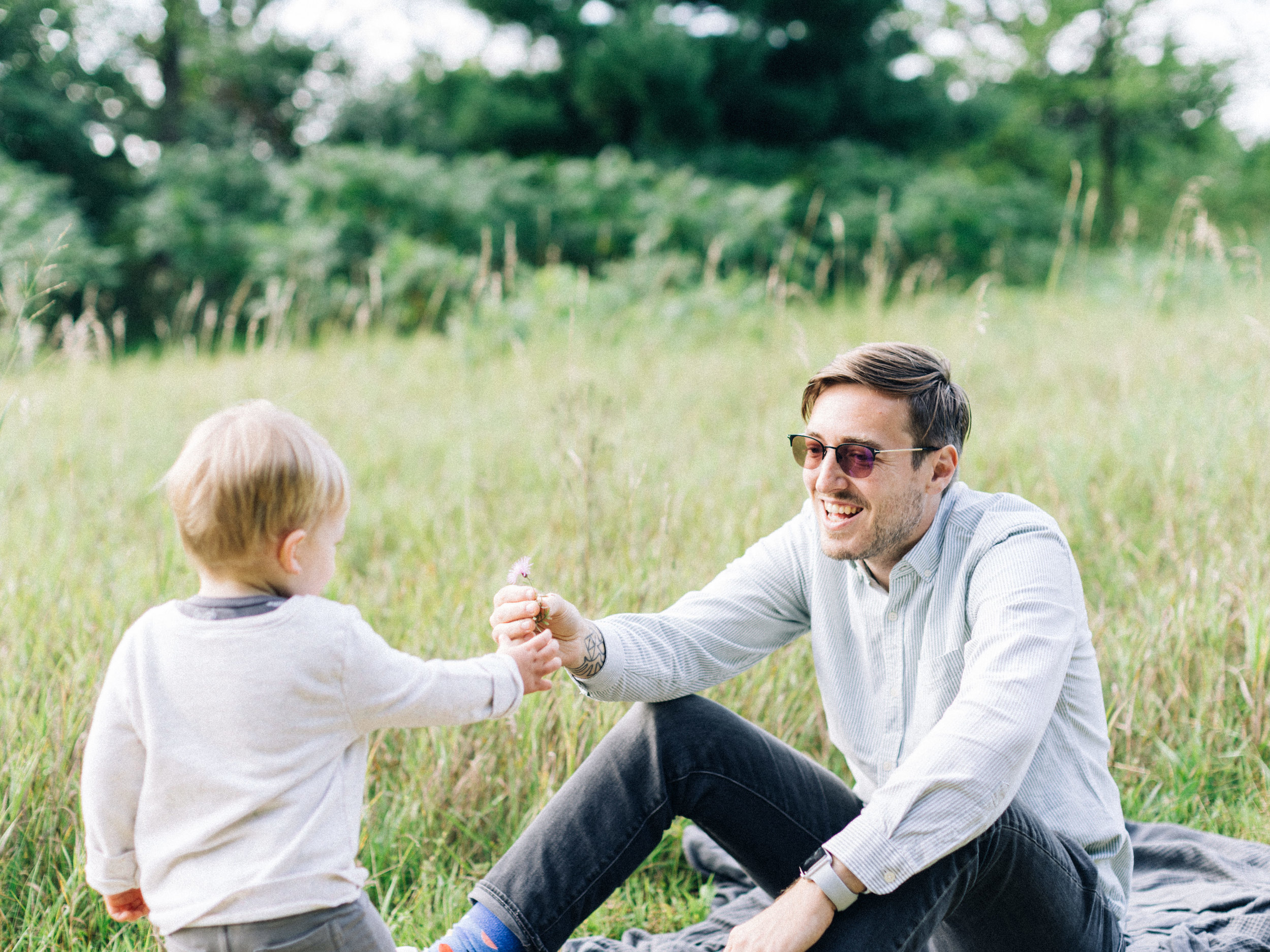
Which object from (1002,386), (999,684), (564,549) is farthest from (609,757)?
(1002,386)

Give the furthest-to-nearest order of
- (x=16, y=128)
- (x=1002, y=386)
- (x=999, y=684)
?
(x=16, y=128)
(x=1002, y=386)
(x=999, y=684)

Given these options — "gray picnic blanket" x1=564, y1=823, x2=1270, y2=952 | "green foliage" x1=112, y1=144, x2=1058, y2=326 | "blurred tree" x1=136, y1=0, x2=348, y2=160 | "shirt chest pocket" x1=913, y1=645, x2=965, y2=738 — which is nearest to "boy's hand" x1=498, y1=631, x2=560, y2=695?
"shirt chest pocket" x1=913, y1=645, x2=965, y2=738

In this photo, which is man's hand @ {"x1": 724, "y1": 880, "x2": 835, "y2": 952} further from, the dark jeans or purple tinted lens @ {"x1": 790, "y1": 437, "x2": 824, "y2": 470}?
purple tinted lens @ {"x1": 790, "y1": 437, "x2": 824, "y2": 470}

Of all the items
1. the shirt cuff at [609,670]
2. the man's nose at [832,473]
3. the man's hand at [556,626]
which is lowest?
the shirt cuff at [609,670]

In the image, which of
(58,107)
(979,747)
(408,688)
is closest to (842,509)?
(979,747)

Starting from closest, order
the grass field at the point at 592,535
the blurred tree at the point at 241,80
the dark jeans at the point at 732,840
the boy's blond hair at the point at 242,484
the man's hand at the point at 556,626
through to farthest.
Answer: the boy's blond hair at the point at 242,484 < the dark jeans at the point at 732,840 < the man's hand at the point at 556,626 < the grass field at the point at 592,535 < the blurred tree at the point at 241,80

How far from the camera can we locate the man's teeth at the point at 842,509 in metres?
1.81

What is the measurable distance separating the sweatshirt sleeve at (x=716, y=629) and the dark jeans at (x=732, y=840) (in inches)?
2.8

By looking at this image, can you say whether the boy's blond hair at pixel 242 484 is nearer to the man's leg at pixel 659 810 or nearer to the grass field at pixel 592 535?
the man's leg at pixel 659 810

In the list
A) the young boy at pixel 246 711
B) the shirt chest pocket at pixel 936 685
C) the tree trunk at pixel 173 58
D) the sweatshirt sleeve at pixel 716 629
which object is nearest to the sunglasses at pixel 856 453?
the sweatshirt sleeve at pixel 716 629

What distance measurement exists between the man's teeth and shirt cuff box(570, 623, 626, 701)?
48 cm

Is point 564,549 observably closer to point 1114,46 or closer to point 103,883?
point 103,883

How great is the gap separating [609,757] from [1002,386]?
13.6 feet

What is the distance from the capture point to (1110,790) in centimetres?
182
